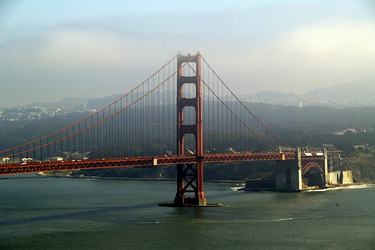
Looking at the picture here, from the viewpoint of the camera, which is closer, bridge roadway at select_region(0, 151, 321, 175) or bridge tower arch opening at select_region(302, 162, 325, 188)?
bridge roadway at select_region(0, 151, 321, 175)

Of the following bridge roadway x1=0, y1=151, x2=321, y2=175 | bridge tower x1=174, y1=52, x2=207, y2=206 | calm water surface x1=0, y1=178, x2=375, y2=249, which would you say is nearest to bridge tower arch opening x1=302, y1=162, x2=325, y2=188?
bridge roadway x1=0, y1=151, x2=321, y2=175

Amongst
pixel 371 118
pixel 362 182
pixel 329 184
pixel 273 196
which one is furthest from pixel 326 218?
pixel 371 118

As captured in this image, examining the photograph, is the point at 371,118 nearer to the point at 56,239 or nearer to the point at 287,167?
the point at 287,167

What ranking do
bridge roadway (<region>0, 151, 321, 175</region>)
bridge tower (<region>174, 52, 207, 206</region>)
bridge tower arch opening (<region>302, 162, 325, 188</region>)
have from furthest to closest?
1. bridge tower arch opening (<region>302, 162, 325, 188</region>)
2. bridge tower (<region>174, 52, 207, 206</region>)
3. bridge roadway (<region>0, 151, 321, 175</region>)

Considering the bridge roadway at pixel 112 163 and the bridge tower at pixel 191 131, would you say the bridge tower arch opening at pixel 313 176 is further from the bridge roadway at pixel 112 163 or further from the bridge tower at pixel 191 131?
the bridge tower at pixel 191 131

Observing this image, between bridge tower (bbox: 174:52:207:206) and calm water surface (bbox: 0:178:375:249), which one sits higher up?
bridge tower (bbox: 174:52:207:206)

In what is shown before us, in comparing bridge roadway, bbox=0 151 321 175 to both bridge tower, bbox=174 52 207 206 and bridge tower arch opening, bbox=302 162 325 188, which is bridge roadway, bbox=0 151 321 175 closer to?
bridge tower, bbox=174 52 207 206

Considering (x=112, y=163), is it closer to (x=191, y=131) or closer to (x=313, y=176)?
(x=191, y=131)

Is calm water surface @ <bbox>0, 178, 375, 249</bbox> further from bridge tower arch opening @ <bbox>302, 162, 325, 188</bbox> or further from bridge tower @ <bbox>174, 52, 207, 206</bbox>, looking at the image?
bridge tower arch opening @ <bbox>302, 162, 325, 188</bbox>

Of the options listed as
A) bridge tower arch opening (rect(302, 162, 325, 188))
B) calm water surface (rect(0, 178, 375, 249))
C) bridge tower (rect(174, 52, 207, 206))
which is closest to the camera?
calm water surface (rect(0, 178, 375, 249))
